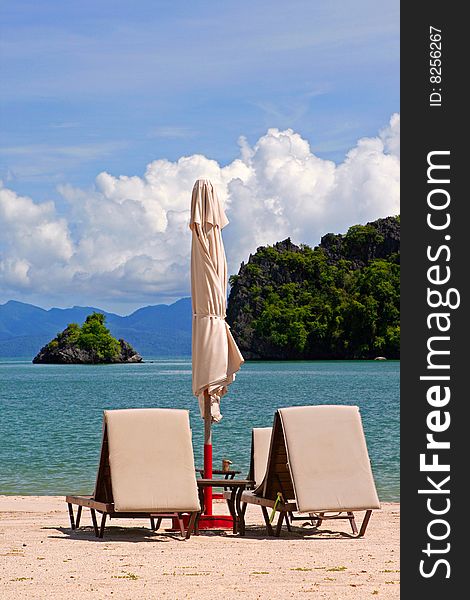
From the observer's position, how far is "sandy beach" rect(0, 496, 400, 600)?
243 inches

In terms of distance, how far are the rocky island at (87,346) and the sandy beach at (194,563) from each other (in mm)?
126497

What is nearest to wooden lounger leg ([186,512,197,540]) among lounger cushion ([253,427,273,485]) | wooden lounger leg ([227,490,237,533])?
wooden lounger leg ([227,490,237,533])

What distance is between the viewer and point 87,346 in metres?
138

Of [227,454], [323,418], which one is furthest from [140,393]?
[323,418]

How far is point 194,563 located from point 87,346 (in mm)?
132034

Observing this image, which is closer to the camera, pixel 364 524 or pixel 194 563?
pixel 194 563

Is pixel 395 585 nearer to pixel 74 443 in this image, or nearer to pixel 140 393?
pixel 74 443

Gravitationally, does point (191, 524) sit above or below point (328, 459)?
below

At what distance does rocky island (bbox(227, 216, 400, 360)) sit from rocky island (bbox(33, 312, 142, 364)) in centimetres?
1619

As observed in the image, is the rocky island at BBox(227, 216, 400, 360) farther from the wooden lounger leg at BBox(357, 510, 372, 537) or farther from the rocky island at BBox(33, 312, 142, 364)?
the wooden lounger leg at BBox(357, 510, 372, 537)

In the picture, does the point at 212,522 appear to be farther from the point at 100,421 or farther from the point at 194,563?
the point at 100,421

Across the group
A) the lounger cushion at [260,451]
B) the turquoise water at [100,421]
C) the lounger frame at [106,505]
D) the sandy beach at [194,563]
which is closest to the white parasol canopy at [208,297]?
the lounger cushion at [260,451]

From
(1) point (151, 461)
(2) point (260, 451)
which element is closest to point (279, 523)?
(2) point (260, 451)

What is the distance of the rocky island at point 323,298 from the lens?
123 m
